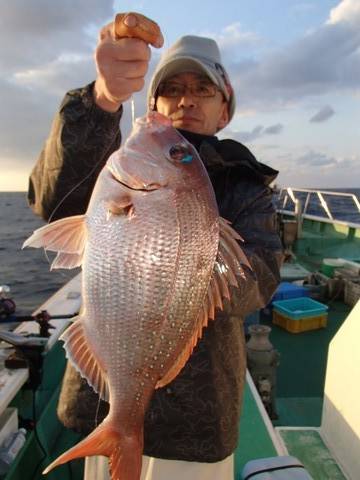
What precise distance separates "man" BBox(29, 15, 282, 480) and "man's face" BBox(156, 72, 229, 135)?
1.7 inches

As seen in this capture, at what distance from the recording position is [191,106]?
7.53 ft

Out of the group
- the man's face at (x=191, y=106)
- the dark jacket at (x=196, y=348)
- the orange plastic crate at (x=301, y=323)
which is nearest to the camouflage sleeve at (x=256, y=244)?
the dark jacket at (x=196, y=348)

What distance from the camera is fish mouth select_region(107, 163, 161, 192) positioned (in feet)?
5.36

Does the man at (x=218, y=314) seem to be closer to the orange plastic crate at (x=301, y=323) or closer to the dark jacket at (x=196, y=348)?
the dark jacket at (x=196, y=348)

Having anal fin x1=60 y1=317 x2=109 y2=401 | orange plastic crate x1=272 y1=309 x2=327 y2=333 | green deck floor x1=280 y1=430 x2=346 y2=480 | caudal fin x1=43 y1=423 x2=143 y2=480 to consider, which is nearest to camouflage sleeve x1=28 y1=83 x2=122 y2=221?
anal fin x1=60 y1=317 x2=109 y2=401

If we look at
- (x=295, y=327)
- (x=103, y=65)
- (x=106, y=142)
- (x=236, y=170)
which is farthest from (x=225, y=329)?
(x=295, y=327)

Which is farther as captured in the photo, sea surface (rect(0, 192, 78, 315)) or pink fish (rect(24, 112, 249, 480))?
sea surface (rect(0, 192, 78, 315))

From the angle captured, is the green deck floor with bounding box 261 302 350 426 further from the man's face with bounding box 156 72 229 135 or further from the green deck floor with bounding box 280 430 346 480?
the man's face with bounding box 156 72 229 135

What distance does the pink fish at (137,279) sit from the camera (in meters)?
1.54

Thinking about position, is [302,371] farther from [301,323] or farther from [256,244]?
[256,244]

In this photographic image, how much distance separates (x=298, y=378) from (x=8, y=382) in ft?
13.7

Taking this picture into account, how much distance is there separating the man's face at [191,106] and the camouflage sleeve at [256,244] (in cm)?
42

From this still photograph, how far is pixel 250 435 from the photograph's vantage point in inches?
136

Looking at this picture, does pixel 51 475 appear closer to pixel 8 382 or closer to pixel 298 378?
pixel 8 382
